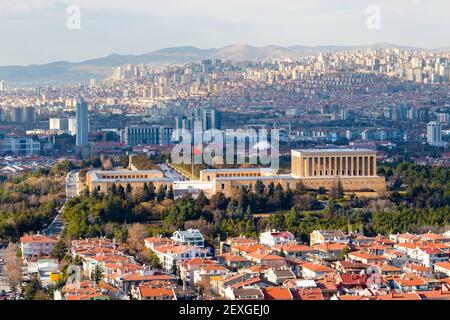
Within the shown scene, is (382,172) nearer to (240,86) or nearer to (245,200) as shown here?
(245,200)

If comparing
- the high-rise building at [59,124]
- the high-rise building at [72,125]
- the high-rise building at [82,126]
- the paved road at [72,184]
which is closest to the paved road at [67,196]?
the paved road at [72,184]

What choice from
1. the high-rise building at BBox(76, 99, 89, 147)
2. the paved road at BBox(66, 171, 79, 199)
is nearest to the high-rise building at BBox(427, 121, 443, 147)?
the high-rise building at BBox(76, 99, 89, 147)

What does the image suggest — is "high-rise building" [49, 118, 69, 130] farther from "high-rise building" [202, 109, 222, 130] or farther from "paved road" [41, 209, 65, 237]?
"paved road" [41, 209, 65, 237]

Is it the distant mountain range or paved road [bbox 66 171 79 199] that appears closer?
paved road [bbox 66 171 79 199]

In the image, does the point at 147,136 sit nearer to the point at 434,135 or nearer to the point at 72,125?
the point at 72,125

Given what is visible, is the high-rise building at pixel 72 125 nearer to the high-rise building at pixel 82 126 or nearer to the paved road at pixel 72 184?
the high-rise building at pixel 82 126

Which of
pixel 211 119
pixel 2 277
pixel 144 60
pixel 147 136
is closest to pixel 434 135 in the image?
pixel 211 119

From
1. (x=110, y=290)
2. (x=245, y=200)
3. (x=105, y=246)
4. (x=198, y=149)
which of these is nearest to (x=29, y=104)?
(x=198, y=149)
